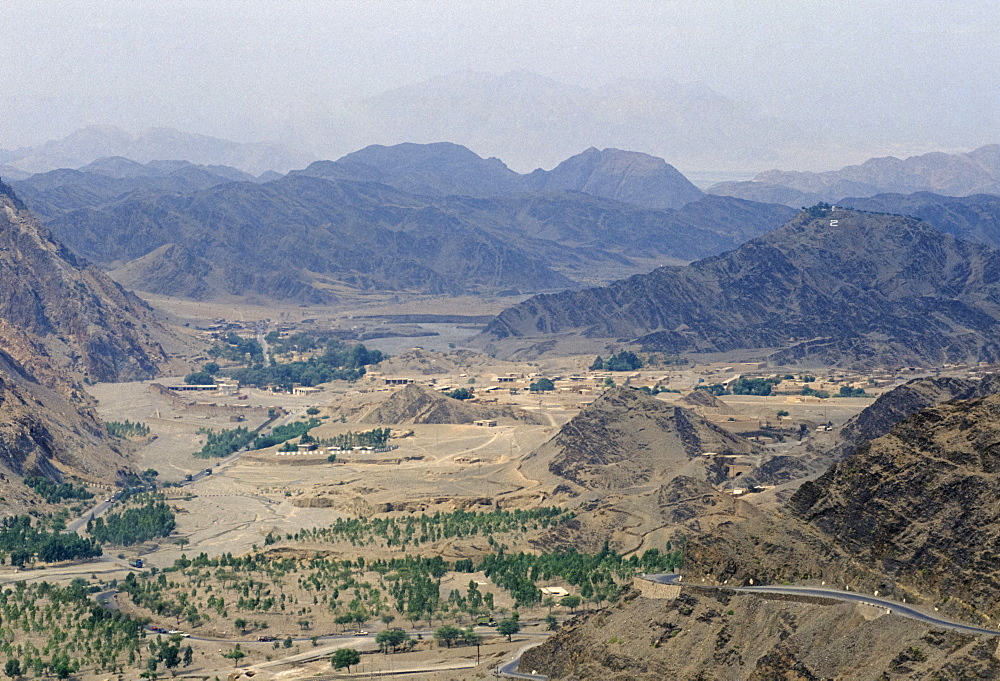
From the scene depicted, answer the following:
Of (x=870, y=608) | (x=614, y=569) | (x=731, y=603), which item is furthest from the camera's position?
(x=614, y=569)

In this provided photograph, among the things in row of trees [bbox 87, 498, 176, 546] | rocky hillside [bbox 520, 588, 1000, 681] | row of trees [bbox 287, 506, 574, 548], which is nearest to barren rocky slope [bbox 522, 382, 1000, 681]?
rocky hillside [bbox 520, 588, 1000, 681]

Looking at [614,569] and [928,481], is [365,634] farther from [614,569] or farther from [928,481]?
[928,481]

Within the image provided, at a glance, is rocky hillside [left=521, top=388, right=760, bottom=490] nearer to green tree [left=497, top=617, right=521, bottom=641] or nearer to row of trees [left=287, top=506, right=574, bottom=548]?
row of trees [left=287, top=506, right=574, bottom=548]

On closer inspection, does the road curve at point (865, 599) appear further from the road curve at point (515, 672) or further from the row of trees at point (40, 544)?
the row of trees at point (40, 544)

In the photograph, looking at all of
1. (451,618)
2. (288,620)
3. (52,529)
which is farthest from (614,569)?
(52,529)

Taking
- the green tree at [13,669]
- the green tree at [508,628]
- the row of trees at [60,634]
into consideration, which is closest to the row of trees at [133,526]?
the row of trees at [60,634]

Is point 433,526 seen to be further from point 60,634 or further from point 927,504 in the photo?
point 927,504
